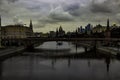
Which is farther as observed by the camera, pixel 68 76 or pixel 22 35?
pixel 22 35

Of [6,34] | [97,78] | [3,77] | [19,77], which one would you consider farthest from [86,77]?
[6,34]

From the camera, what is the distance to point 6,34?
7569 inches

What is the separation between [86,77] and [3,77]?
14021 mm

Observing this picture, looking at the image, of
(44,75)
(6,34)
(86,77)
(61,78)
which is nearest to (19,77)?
(44,75)

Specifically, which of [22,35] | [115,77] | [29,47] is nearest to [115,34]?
[29,47]

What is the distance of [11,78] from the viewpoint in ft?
126

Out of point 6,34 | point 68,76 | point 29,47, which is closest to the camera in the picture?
point 68,76

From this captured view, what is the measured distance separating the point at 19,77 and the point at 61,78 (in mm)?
7142

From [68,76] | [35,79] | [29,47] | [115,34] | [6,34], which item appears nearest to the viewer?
[35,79]

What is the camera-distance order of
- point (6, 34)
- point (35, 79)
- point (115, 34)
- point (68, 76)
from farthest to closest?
point (6, 34) → point (115, 34) → point (68, 76) → point (35, 79)

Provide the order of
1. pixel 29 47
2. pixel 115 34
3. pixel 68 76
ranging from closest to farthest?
pixel 68 76 < pixel 29 47 < pixel 115 34

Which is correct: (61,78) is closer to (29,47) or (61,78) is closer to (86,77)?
(86,77)

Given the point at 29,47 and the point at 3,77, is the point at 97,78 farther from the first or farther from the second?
the point at 29,47

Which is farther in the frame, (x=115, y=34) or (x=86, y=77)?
(x=115, y=34)
